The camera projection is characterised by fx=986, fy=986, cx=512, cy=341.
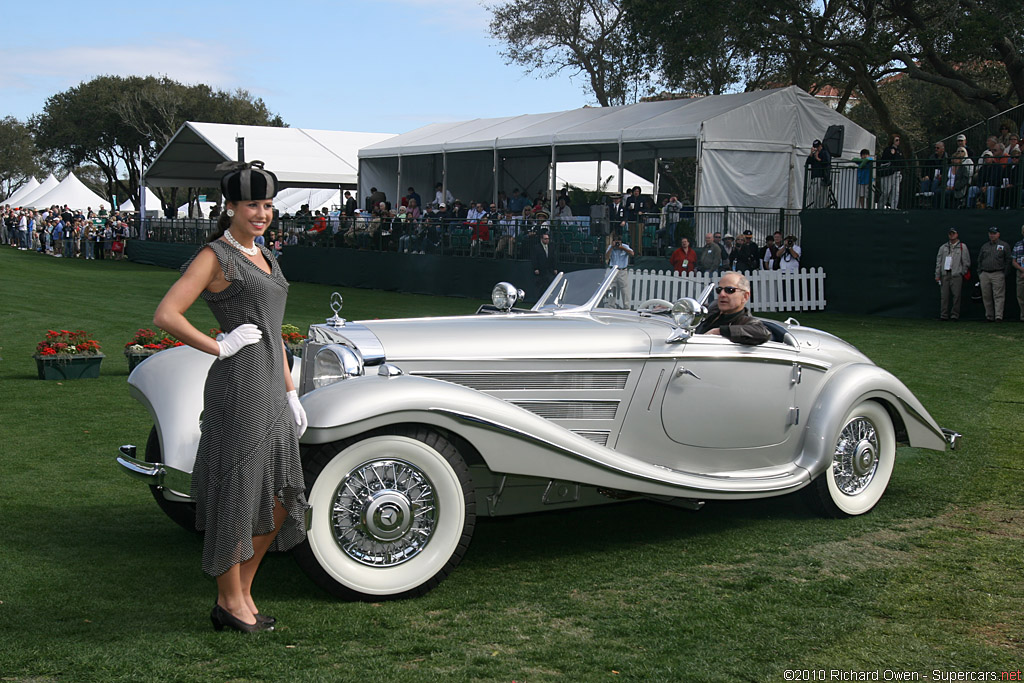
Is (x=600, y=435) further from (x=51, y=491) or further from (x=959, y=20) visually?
(x=959, y=20)

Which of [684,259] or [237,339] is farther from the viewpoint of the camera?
[684,259]

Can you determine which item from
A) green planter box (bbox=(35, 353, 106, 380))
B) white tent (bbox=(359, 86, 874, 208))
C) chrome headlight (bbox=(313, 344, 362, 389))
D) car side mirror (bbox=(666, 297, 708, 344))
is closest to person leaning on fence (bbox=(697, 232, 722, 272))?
white tent (bbox=(359, 86, 874, 208))

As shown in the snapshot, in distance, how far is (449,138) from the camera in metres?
29.8

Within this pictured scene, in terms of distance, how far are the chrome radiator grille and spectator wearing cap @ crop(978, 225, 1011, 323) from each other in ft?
51.3

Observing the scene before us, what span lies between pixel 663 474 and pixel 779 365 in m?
1.26

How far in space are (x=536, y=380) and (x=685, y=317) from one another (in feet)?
3.09

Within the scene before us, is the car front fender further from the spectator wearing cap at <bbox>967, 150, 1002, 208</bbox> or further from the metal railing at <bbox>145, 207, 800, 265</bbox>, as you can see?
the spectator wearing cap at <bbox>967, 150, 1002, 208</bbox>

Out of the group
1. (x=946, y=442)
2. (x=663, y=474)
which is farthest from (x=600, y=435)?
(x=946, y=442)

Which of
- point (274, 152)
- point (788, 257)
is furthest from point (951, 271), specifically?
point (274, 152)

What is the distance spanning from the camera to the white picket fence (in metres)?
19.7

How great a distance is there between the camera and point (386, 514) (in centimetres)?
459

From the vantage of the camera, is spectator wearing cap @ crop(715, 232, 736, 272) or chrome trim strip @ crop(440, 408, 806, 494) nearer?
chrome trim strip @ crop(440, 408, 806, 494)

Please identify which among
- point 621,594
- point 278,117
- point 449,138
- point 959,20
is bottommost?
point 621,594

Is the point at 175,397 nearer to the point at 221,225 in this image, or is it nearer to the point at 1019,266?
the point at 221,225
